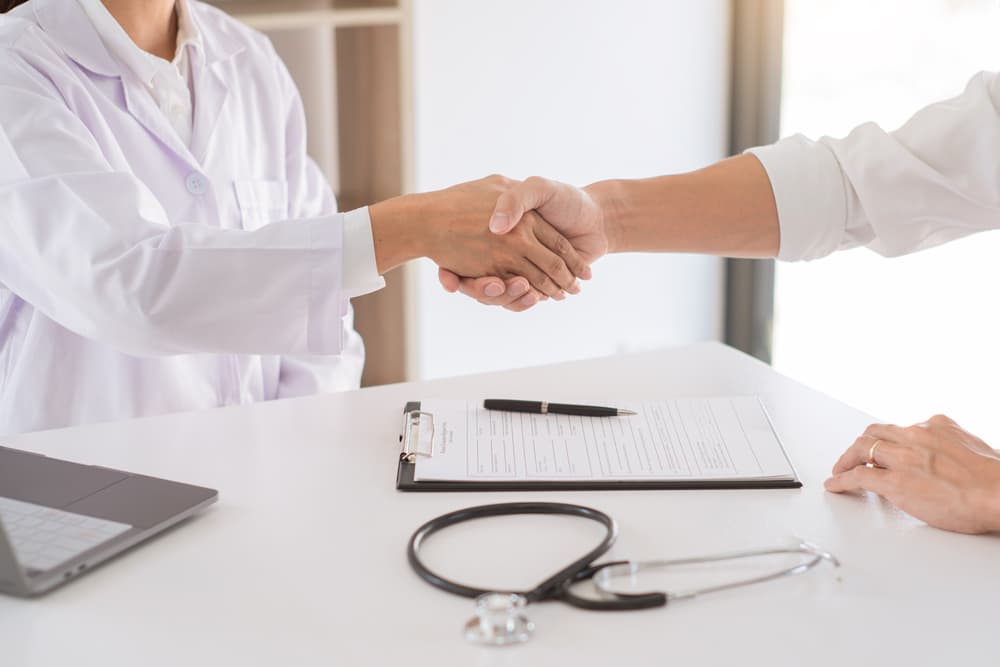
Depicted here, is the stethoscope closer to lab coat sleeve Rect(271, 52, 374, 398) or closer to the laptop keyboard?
the laptop keyboard

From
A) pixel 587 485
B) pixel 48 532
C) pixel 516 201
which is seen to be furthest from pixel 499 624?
pixel 516 201

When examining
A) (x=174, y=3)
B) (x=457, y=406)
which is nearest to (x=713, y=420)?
(x=457, y=406)

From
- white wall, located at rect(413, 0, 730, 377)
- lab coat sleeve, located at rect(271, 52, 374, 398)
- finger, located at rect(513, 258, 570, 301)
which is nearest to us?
finger, located at rect(513, 258, 570, 301)

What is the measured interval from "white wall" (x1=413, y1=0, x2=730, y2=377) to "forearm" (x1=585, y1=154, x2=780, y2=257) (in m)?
0.91

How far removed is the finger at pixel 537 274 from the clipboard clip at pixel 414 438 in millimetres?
410

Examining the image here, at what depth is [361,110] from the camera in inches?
87.7

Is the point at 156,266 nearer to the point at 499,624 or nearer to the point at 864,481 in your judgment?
the point at 499,624

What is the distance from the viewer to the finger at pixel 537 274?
1.34 meters

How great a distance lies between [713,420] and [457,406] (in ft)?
0.88

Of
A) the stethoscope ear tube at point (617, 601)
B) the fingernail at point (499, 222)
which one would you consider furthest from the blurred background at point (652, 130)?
the stethoscope ear tube at point (617, 601)

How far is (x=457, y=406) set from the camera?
1.02 metres

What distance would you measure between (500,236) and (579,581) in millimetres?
713

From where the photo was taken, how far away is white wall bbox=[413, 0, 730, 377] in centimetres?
230

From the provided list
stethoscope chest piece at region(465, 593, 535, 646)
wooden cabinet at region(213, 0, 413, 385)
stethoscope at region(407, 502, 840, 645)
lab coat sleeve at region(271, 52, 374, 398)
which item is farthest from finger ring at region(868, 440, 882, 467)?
wooden cabinet at region(213, 0, 413, 385)
